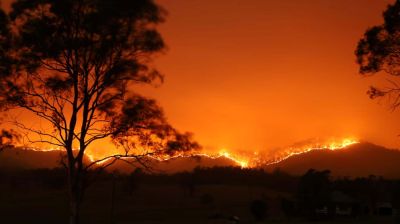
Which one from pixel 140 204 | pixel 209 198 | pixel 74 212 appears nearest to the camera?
pixel 74 212

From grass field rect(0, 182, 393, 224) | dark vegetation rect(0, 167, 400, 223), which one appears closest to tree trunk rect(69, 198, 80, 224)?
dark vegetation rect(0, 167, 400, 223)

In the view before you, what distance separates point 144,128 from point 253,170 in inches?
5110

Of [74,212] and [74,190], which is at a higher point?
[74,190]

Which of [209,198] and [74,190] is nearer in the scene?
[74,190]

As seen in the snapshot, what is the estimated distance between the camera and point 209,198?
104625mm

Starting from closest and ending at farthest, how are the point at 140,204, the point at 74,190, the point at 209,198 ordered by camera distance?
the point at 74,190, the point at 140,204, the point at 209,198

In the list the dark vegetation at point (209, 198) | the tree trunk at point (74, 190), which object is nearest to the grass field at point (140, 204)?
the dark vegetation at point (209, 198)

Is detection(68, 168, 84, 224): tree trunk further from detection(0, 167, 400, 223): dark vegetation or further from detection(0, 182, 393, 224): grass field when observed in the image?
detection(0, 182, 393, 224): grass field

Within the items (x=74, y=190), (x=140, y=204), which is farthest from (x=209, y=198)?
(x=74, y=190)

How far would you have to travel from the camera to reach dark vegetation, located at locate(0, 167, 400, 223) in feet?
209

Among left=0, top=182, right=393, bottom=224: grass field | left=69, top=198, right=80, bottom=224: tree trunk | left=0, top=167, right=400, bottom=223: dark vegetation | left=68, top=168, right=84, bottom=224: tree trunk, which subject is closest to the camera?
left=69, top=198, right=80, bottom=224: tree trunk

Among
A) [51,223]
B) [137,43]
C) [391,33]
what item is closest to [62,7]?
[137,43]

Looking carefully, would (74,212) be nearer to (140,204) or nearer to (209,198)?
(140,204)

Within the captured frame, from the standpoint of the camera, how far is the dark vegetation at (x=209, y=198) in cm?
6369
